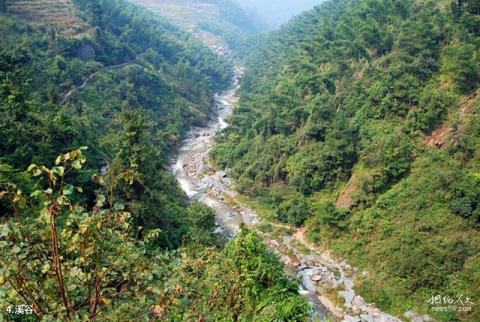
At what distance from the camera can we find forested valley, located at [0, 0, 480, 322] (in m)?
4.57

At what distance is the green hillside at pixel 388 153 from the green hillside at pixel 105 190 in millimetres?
8977

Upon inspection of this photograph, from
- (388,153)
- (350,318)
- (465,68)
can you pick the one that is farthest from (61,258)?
(465,68)

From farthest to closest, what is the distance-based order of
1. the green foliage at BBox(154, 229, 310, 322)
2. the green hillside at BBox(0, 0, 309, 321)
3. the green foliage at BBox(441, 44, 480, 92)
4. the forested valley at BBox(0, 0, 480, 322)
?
1. the green foliage at BBox(441, 44, 480, 92)
2. the green foliage at BBox(154, 229, 310, 322)
3. the forested valley at BBox(0, 0, 480, 322)
4. the green hillside at BBox(0, 0, 309, 321)

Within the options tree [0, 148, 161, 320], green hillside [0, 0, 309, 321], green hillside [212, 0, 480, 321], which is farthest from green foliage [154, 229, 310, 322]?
green hillside [212, 0, 480, 321]

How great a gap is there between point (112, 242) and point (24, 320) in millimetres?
4681

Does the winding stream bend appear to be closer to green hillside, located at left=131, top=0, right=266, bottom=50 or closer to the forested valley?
the forested valley

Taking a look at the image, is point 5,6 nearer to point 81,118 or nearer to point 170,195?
point 81,118

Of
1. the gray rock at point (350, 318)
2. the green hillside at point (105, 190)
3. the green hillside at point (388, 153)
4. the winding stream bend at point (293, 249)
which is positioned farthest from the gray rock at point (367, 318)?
the green hillside at point (105, 190)

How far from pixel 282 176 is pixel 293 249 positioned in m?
8.72

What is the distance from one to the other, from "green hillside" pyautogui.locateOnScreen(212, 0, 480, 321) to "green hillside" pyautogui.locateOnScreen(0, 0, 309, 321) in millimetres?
8977

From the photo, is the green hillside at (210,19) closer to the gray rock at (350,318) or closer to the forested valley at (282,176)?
the forested valley at (282,176)

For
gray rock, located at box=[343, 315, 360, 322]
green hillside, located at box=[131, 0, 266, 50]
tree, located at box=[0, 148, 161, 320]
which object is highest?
tree, located at box=[0, 148, 161, 320]

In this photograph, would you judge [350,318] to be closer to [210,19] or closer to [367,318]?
[367,318]

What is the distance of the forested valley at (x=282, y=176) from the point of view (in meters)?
4.57
